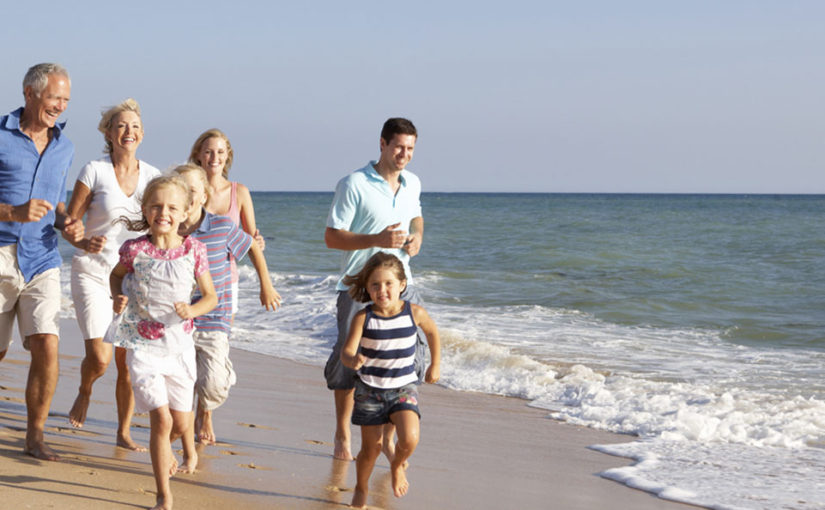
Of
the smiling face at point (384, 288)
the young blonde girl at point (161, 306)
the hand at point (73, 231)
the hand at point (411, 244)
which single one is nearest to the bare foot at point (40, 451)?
the young blonde girl at point (161, 306)

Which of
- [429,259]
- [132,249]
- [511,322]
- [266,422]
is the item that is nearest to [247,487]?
[132,249]

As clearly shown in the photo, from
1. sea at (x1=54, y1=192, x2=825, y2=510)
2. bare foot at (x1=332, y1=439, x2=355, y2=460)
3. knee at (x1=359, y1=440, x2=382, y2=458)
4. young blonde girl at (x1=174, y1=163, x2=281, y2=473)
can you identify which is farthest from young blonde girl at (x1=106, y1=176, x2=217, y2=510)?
sea at (x1=54, y1=192, x2=825, y2=510)

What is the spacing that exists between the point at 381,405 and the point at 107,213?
5.71ft

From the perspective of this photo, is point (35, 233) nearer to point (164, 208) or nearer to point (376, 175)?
point (164, 208)

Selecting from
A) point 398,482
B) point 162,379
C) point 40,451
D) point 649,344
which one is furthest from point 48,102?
point 649,344

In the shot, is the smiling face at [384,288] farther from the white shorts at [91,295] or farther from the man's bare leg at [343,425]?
the white shorts at [91,295]

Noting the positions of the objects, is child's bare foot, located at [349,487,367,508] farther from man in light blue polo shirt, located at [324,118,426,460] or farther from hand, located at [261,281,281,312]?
hand, located at [261,281,281,312]

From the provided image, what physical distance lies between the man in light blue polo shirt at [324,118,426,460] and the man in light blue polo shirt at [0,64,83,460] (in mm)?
1241

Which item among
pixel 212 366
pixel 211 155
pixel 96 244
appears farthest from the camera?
pixel 211 155

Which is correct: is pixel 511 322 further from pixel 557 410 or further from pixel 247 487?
pixel 247 487

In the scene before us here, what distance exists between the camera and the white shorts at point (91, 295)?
450 centimetres

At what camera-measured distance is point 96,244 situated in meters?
4.24

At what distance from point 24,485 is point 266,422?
2094 millimetres

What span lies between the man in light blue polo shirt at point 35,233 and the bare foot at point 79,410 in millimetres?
564
